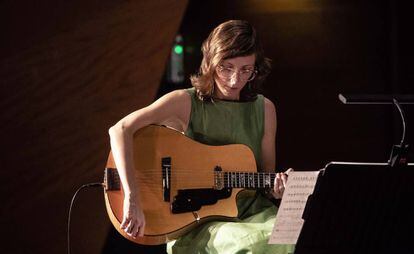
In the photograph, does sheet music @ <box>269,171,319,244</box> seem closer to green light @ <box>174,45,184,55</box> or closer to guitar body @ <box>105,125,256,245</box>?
guitar body @ <box>105,125,256,245</box>

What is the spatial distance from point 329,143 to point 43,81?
1.83 meters

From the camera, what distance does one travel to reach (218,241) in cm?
294

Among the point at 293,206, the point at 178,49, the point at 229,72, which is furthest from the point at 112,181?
the point at 178,49

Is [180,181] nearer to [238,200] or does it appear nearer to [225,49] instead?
[238,200]

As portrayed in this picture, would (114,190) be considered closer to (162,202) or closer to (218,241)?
(162,202)

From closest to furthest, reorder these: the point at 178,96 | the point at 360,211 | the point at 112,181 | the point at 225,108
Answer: the point at 360,211, the point at 112,181, the point at 178,96, the point at 225,108

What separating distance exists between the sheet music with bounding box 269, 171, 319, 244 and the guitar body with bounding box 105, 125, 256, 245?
0.63m

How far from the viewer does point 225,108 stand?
3393mm

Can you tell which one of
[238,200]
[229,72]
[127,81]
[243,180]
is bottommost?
[238,200]

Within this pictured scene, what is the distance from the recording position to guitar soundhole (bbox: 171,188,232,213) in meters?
3.15

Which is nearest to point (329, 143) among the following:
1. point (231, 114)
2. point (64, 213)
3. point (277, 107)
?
point (277, 107)

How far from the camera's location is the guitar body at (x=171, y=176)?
10.1ft

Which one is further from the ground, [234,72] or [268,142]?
[234,72]

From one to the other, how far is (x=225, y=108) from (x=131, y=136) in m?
0.52
